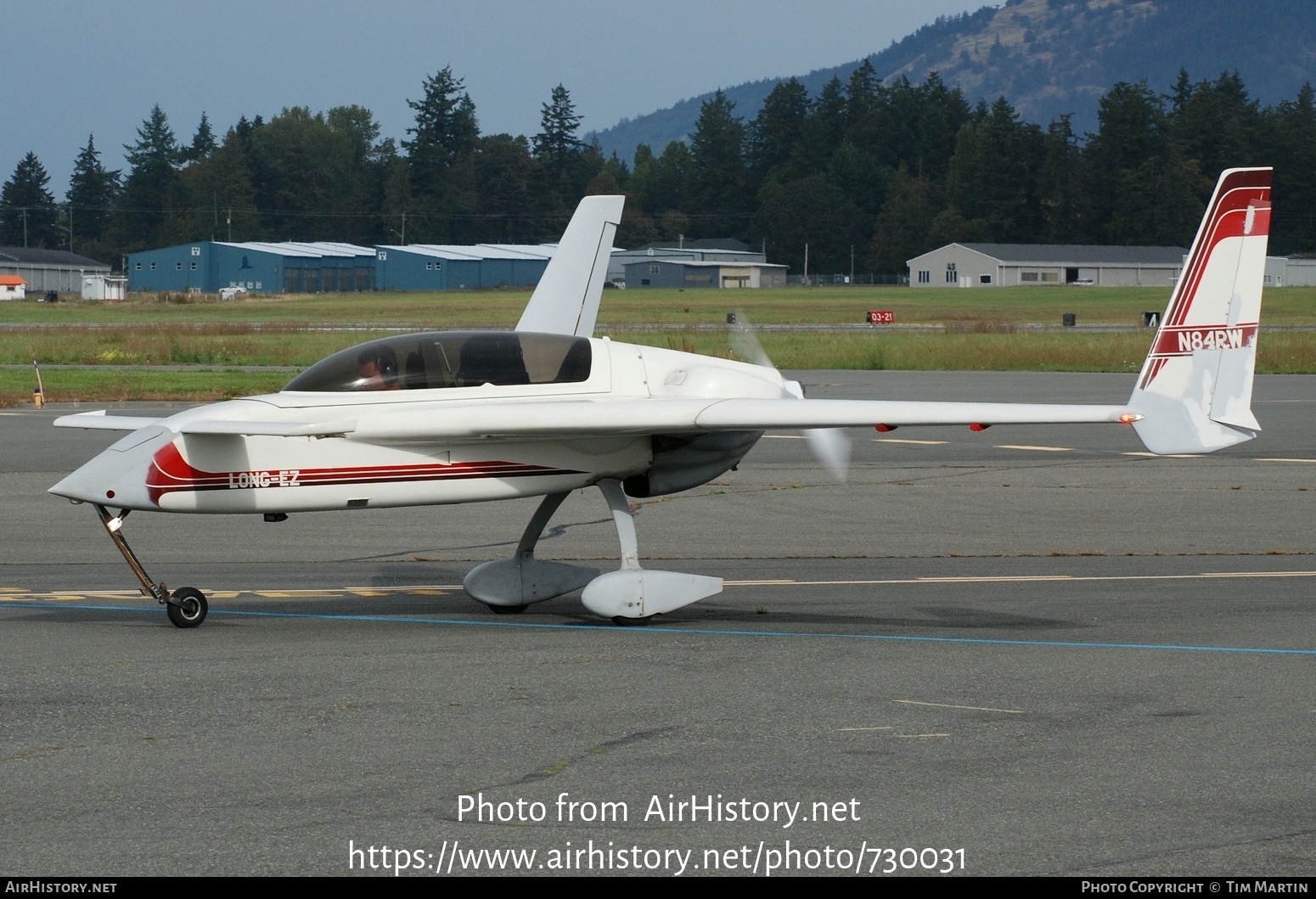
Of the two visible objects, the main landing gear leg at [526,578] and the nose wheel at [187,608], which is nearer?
the nose wheel at [187,608]

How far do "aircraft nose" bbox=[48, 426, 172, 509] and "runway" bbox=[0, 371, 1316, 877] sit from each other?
957mm

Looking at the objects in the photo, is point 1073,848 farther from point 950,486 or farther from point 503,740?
point 950,486

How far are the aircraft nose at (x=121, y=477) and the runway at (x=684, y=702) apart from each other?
3.14ft

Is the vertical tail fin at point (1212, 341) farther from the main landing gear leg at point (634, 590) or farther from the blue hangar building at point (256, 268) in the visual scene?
the blue hangar building at point (256, 268)

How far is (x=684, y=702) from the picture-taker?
8781 millimetres

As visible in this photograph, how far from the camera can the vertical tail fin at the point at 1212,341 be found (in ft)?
34.4

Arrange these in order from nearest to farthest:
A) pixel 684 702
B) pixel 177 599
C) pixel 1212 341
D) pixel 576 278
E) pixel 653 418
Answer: pixel 684 702, pixel 1212 341, pixel 653 418, pixel 177 599, pixel 576 278

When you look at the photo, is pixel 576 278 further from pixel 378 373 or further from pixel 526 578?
pixel 378 373

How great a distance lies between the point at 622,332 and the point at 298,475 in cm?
5589

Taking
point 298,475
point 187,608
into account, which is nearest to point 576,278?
point 298,475

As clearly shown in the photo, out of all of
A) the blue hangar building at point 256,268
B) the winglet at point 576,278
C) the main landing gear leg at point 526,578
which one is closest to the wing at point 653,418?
the main landing gear leg at point 526,578

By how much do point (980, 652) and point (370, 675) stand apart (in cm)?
394

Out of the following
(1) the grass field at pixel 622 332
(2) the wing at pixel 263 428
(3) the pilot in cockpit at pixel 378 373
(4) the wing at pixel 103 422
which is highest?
(3) the pilot in cockpit at pixel 378 373

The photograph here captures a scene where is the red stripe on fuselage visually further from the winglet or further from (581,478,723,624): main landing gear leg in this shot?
the winglet
